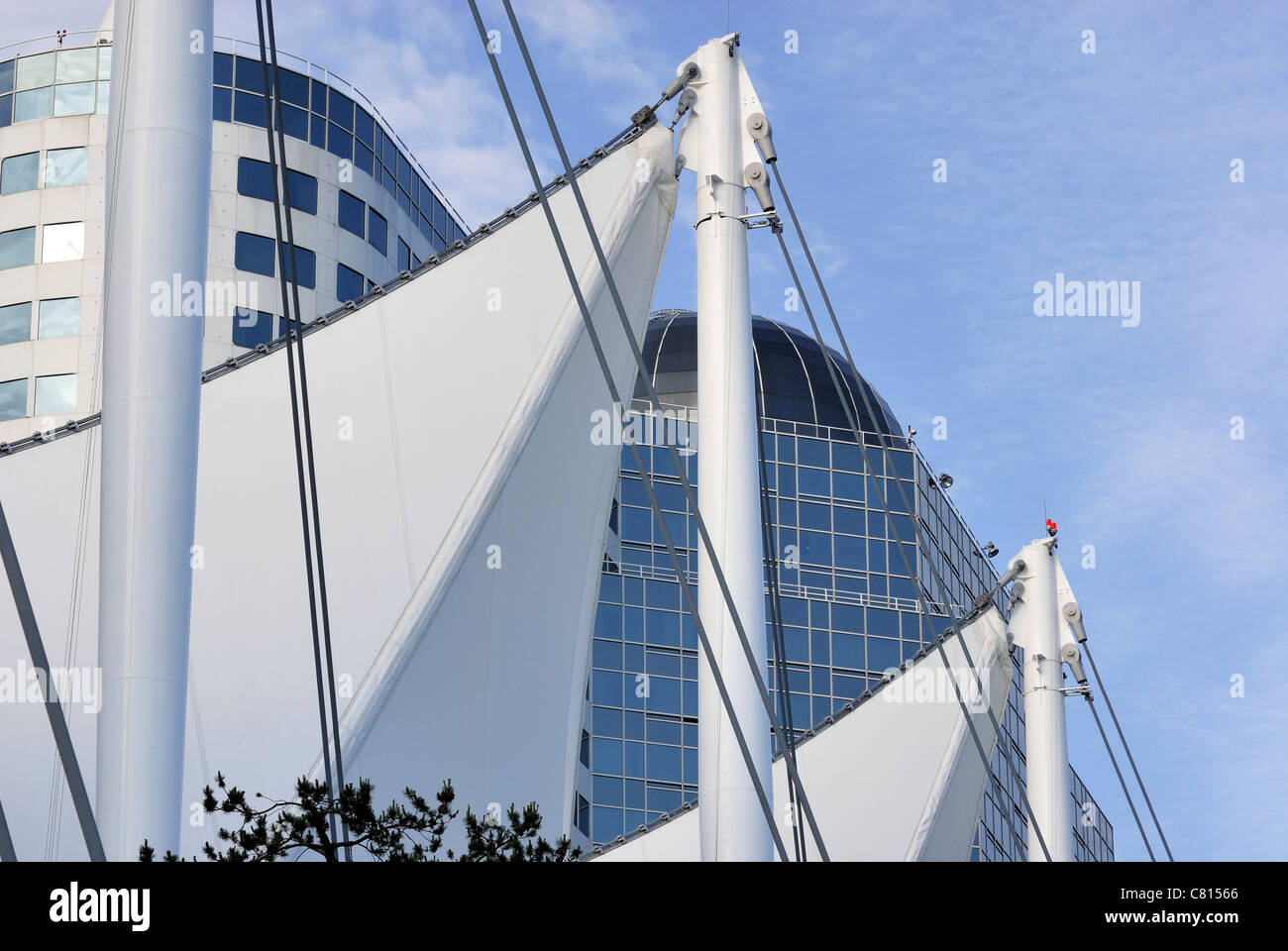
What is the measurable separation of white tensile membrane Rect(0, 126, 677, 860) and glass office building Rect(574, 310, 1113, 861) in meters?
26.3

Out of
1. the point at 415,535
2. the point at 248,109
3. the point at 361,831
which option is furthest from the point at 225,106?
the point at 361,831

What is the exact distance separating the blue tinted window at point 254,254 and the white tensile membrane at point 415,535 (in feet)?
87.0

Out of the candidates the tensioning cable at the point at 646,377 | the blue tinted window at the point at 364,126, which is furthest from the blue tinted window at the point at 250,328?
the tensioning cable at the point at 646,377

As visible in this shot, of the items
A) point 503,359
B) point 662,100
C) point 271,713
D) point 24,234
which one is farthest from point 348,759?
point 24,234

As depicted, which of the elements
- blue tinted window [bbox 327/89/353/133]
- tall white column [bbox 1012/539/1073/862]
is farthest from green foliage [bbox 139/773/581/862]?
blue tinted window [bbox 327/89/353/133]

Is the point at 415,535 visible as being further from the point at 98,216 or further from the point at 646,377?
the point at 98,216

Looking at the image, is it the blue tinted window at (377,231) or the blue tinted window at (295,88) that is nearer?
the blue tinted window at (295,88)

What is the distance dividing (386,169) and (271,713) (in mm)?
34374

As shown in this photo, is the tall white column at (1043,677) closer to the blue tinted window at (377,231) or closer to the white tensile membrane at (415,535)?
the white tensile membrane at (415,535)

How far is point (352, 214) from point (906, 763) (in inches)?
1037

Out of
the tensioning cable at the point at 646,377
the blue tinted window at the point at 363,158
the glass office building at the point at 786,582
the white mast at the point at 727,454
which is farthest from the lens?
the blue tinted window at the point at 363,158

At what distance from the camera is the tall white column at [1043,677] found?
79.3 ft

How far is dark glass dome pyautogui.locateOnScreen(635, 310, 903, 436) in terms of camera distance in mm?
51594
